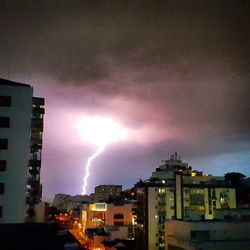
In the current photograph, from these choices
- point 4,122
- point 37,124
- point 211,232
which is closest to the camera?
point 4,122

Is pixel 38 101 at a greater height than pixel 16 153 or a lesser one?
greater

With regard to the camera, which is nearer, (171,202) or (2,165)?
(2,165)

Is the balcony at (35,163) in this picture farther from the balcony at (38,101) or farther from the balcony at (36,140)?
the balcony at (38,101)

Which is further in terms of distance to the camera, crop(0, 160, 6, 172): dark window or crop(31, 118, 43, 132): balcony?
crop(31, 118, 43, 132): balcony

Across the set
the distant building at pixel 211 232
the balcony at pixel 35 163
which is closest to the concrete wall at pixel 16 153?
the balcony at pixel 35 163

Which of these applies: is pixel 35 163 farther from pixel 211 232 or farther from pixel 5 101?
pixel 211 232

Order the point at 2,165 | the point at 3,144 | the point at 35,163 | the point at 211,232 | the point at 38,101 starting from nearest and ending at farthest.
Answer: the point at 2,165, the point at 3,144, the point at 35,163, the point at 38,101, the point at 211,232

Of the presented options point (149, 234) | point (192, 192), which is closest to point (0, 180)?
point (149, 234)

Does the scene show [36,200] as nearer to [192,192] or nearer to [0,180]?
[0,180]

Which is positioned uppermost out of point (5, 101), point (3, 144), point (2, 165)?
point (5, 101)

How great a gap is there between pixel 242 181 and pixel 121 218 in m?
48.0

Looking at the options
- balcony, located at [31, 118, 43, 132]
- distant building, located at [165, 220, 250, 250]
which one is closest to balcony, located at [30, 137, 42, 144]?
balcony, located at [31, 118, 43, 132]

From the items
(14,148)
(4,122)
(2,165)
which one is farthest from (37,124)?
(2,165)

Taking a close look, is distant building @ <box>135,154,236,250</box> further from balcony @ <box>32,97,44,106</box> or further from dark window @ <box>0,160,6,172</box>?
dark window @ <box>0,160,6,172</box>
